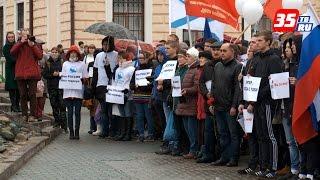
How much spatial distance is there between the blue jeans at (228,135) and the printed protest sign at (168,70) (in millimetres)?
1917

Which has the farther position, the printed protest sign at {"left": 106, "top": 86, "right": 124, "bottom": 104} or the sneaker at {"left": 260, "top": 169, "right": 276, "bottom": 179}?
the printed protest sign at {"left": 106, "top": 86, "right": 124, "bottom": 104}

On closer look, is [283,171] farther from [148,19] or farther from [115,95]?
[148,19]

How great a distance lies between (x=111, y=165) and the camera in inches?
474

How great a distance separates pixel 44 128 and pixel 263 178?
714cm

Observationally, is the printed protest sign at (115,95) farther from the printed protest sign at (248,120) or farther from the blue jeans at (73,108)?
the printed protest sign at (248,120)

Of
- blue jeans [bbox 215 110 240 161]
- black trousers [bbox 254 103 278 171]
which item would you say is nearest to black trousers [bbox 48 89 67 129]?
blue jeans [bbox 215 110 240 161]

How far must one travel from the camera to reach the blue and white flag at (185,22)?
16125 mm

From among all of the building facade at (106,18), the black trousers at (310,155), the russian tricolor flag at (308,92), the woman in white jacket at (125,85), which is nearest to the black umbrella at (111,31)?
the woman in white jacket at (125,85)

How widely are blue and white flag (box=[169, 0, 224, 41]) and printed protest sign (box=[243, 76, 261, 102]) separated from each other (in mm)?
5480

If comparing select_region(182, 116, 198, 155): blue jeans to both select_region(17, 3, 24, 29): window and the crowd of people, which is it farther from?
select_region(17, 3, 24, 29): window

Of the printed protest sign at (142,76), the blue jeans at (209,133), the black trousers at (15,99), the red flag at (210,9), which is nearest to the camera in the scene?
the blue jeans at (209,133)

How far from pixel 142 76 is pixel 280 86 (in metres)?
5.54

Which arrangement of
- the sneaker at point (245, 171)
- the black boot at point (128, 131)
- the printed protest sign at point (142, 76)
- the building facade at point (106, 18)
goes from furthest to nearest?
the building facade at point (106, 18)
the black boot at point (128, 131)
the printed protest sign at point (142, 76)
the sneaker at point (245, 171)

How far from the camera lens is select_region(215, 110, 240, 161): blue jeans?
11477mm
